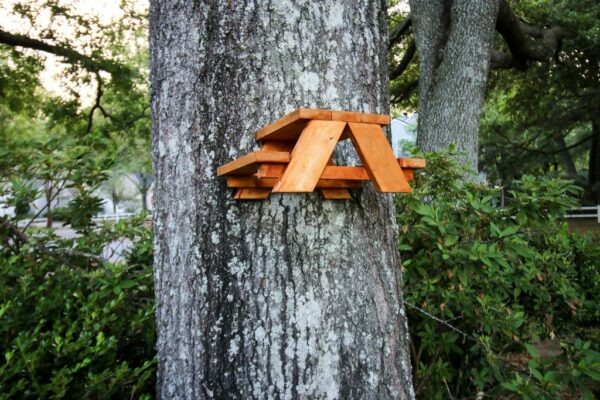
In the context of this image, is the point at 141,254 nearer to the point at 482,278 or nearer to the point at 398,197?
the point at 398,197

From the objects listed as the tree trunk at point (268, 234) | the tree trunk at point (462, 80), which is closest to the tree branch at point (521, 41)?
the tree trunk at point (462, 80)

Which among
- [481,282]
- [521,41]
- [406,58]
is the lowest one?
[481,282]

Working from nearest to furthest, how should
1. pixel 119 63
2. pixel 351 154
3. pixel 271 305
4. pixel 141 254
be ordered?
pixel 271 305, pixel 351 154, pixel 141 254, pixel 119 63

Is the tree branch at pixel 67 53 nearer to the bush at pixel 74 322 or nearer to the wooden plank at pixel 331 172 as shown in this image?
the bush at pixel 74 322

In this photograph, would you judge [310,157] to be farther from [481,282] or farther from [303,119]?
[481,282]

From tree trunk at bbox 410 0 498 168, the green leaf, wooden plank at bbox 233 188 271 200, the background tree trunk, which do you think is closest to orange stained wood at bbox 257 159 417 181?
wooden plank at bbox 233 188 271 200

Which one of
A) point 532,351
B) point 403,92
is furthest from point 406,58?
point 532,351

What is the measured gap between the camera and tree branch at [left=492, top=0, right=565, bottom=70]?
26.7 feet

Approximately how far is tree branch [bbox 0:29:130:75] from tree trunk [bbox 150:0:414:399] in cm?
1021

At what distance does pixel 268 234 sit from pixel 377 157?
0.45 metres

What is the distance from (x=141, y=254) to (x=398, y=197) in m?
1.56

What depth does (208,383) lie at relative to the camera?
5.27 feet

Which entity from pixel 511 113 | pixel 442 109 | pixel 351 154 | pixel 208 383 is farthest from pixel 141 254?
pixel 511 113

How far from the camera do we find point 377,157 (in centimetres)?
132
